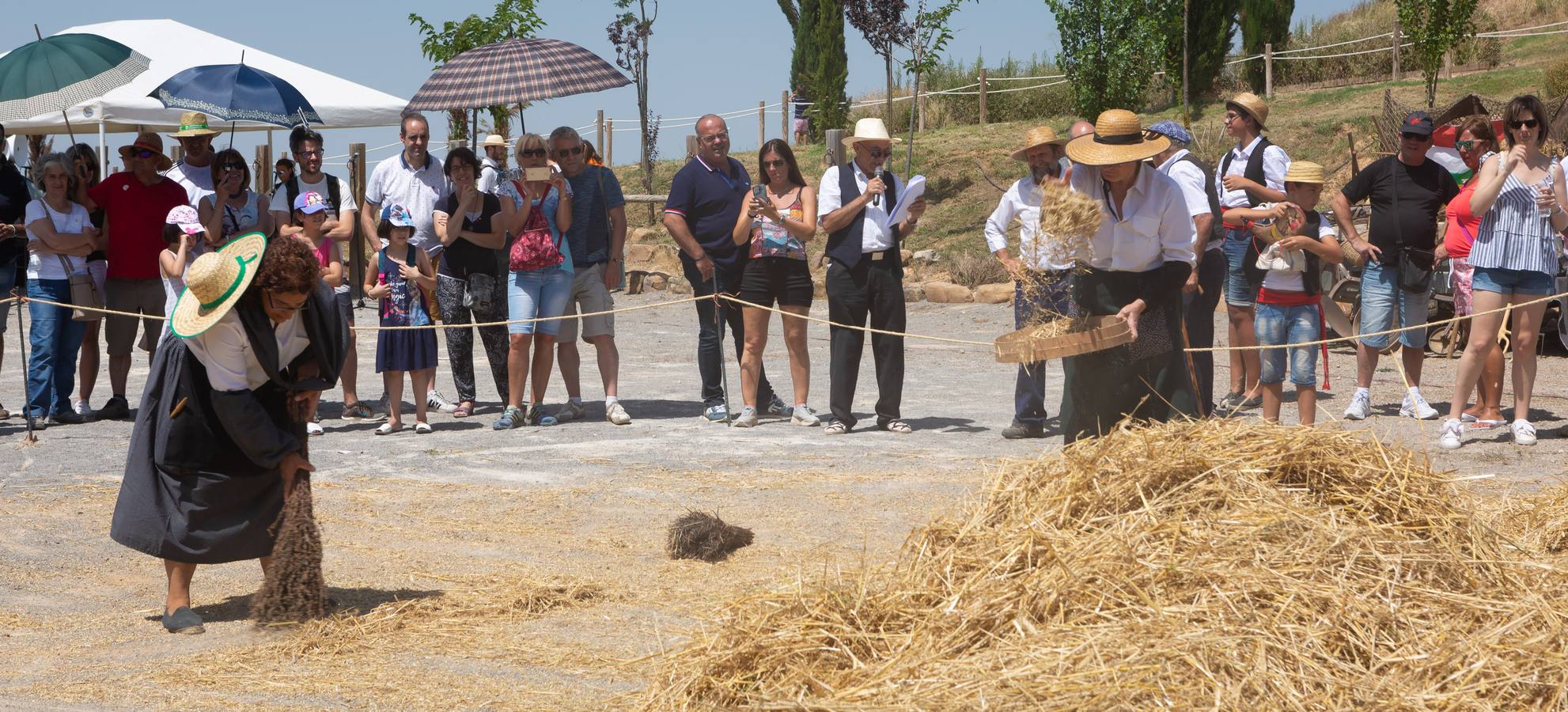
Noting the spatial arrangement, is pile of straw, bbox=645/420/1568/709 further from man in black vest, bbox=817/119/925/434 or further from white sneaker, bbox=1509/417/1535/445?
man in black vest, bbox=817/119/925/434

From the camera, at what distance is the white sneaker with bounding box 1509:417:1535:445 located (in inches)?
318

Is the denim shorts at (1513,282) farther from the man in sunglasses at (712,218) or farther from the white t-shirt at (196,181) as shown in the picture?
the white t-shirt at (196,181)

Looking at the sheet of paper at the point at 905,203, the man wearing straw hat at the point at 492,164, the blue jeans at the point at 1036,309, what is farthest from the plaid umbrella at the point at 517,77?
the blue jeans at the point at 1036,309

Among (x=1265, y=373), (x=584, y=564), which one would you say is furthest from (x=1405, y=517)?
(x=1265, y=373)

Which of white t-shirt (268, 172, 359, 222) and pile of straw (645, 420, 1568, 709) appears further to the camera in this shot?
white t-shirt (268, 172, 359, 222)

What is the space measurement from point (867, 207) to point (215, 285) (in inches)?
188

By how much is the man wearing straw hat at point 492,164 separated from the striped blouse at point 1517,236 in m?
6.43

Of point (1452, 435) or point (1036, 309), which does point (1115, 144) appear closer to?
point (1036, 309)

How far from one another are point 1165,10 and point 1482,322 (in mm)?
21589

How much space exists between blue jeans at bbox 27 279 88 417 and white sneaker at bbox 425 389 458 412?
8.00ft

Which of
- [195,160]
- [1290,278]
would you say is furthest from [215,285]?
[1290,278]

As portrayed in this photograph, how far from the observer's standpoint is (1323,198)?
21.1 metres

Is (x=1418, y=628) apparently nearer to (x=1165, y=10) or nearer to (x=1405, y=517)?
(x=1405, y=517)

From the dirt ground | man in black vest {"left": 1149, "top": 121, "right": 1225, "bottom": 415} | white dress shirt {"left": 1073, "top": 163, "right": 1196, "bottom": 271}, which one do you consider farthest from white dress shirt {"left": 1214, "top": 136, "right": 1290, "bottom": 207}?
white dress shirt {"left": 1073, "top": 163, "right": 1196, "bottom": 271}
